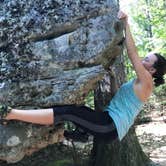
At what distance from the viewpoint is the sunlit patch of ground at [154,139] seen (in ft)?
35.8

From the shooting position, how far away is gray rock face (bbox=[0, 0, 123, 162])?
5.37 metres

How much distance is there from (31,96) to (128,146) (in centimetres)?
412

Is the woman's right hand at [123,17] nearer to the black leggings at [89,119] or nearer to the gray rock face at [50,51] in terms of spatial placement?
the gray rock face at [50,51]

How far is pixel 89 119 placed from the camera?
5.42 m

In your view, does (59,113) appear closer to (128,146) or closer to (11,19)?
(11,19)

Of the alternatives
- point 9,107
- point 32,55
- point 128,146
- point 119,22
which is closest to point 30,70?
point 32,55

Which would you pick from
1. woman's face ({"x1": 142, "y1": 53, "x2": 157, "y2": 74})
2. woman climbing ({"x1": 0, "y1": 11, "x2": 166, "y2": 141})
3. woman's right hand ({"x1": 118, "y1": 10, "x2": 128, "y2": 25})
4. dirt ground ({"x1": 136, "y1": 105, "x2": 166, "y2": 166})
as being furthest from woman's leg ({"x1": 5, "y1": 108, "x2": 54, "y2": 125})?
dirt ground ({"x1": 136, "y1": 105, "x2": 166, "y2": 166})

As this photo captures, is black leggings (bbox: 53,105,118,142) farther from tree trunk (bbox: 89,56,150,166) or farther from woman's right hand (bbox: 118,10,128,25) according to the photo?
tree trunk (bbox: 89,56,150,166)

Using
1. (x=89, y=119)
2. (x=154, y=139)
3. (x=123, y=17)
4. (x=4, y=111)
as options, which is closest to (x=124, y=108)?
(x=89, y=119)

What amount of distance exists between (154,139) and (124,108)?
8.00 meters

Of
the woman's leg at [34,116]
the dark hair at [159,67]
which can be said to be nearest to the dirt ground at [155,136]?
the dark hair at [159,67]

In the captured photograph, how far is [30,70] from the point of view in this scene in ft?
17.6

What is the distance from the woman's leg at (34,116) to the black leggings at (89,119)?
0.27ft

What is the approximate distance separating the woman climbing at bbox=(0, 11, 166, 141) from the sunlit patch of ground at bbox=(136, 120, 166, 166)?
4.65 m
